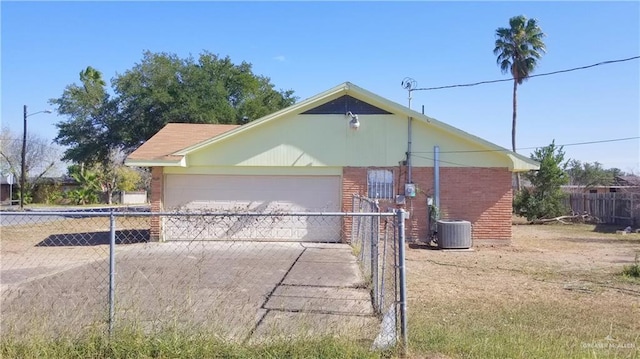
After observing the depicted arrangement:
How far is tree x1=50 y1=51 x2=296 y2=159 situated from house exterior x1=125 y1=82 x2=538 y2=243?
12.9m

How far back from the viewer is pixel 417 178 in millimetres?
16172

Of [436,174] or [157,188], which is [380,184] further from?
[157,188]

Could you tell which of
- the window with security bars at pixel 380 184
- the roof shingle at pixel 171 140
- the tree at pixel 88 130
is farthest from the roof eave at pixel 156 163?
the tree at pixel 88 130

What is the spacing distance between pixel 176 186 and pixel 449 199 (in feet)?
29.0

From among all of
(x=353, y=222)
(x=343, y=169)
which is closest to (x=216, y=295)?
(x=353, y=222)

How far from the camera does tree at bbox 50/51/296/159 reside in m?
28.6

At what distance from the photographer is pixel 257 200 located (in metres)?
16.1

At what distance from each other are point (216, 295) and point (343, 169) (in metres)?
8.94

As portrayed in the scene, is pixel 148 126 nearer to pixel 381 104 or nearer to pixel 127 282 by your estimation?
pixel 381 104

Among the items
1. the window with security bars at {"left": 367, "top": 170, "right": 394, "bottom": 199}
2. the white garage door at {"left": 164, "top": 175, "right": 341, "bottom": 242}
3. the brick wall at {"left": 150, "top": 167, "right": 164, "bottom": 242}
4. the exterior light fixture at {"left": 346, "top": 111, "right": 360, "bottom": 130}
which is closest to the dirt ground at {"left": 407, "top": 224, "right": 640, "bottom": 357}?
the window with security bars at {"left": 367, "top": 170, "right": 394, "bottom": 199}

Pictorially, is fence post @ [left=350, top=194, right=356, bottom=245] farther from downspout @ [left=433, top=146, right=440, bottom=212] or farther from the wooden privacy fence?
the wooden privacy fence

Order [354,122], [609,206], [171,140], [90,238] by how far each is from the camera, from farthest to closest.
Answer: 1. [609,206]
2. [171,140]
3. [90,238]
4. [354,122]

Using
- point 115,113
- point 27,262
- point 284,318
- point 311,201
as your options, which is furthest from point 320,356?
point 115,113

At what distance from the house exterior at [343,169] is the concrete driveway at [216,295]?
132 inches
